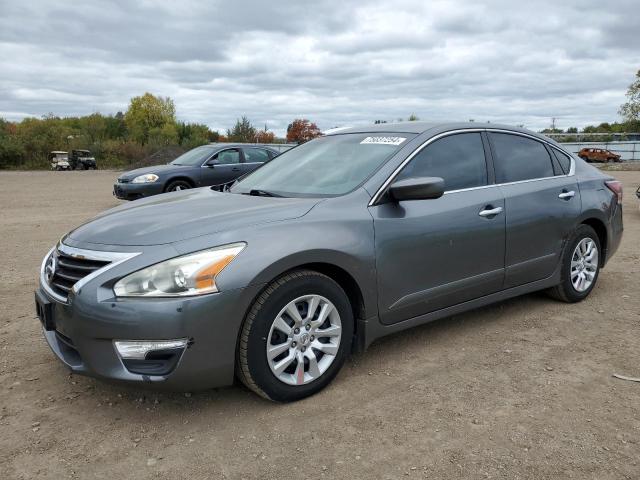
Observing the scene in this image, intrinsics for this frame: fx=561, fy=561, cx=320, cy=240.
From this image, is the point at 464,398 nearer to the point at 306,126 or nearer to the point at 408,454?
the point at 408,454

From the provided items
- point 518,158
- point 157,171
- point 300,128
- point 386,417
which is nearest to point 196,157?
point 157,171

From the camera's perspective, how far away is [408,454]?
2699 millimetres

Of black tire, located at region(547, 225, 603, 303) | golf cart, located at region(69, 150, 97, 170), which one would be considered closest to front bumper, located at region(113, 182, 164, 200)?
black tire, located at region(547, 225, 603, 303)

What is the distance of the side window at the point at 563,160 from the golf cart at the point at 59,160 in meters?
43.5

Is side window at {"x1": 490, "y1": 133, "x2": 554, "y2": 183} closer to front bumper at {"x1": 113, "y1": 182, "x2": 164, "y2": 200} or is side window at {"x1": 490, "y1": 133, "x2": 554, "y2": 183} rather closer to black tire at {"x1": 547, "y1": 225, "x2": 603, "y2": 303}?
black tire at {"x1": 547, "y1": 225, "x2": 603, "y2": 303}

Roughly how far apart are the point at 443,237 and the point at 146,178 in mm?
9741

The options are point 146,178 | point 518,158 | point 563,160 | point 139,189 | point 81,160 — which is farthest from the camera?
point 81,160

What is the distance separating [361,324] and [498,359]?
107 cm

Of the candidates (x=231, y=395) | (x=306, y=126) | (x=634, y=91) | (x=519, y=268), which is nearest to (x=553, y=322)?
(x=519, y=268)

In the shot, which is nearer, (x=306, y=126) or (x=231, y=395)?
(x=231, y=395)

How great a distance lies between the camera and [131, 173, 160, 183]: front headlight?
1219cm

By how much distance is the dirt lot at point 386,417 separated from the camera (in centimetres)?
262

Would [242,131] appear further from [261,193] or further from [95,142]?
[261,193]

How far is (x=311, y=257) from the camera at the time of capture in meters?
3.14
